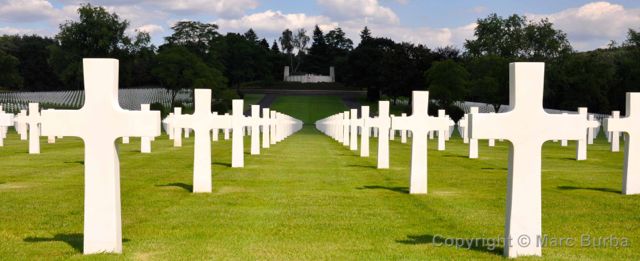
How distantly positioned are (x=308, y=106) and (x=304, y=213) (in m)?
92.5

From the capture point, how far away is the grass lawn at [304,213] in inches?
310

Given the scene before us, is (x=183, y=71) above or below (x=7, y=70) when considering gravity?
below

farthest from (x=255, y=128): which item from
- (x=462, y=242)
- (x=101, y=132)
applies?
(x=101, y=132)

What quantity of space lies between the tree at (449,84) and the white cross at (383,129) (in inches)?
2245

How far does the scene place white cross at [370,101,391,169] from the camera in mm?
16719

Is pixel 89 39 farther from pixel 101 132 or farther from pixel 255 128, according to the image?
pixel 101 132

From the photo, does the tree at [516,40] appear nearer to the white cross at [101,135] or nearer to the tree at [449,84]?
the tree at [449,84]

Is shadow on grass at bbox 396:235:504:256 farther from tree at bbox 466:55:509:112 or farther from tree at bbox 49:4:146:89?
tree at bbox 49:4:146:89

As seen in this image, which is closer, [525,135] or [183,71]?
[525,135]

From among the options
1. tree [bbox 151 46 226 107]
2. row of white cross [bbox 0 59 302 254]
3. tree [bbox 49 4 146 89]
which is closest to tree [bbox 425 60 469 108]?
tree [bbox 151 46 226 107]

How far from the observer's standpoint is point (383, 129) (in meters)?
17.0

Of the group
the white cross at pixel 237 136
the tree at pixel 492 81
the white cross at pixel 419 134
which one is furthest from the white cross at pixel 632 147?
the tree at pixel 492 81

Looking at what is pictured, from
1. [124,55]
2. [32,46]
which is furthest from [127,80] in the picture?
[32,46]

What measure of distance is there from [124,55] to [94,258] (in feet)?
309
